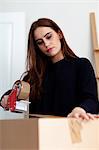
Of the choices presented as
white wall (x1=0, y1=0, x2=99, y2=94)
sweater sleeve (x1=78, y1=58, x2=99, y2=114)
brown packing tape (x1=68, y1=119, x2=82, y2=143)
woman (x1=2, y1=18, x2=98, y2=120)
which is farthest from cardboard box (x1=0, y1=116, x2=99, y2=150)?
white wall (x1=0, y1=0, x2=99, y2=94)

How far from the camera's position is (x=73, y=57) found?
59.0 inches

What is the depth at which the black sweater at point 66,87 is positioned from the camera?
134 cm

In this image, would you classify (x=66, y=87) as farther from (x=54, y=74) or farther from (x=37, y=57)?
(x=37, y=57)

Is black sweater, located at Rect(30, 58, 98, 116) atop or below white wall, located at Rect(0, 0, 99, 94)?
below

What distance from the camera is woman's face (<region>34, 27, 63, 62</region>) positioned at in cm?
147

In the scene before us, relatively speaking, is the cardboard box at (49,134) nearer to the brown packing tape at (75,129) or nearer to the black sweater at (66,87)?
the brown packing tape at (75,129)

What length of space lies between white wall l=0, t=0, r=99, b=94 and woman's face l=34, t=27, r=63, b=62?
16.6 inches

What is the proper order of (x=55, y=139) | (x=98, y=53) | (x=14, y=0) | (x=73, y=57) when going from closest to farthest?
(x=55, y=139)
(x=73, y=57)
(x=98, y=53)
(x=14, y=0)

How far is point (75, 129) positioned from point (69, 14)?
1.30 meters

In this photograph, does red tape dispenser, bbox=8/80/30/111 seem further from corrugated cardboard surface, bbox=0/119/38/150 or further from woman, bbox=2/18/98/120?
woman, bbox=2/18/98/120

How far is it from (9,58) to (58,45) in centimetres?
50

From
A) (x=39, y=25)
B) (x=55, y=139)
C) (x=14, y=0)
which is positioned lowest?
(x=55, y=139)

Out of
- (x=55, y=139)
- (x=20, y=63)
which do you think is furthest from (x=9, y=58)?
(x=55, y=139)

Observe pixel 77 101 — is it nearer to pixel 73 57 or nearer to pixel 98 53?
pixel 73 57
